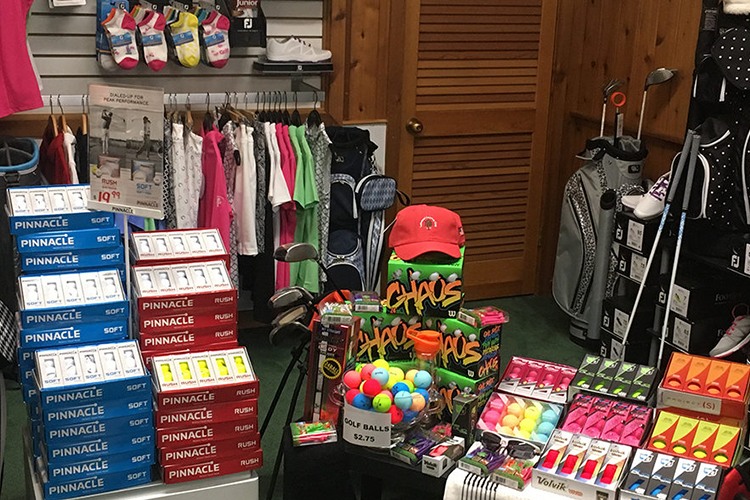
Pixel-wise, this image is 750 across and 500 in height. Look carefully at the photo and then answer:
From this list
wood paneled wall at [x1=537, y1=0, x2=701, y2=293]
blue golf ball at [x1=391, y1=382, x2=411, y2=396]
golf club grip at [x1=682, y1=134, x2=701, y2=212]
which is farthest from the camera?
wood paneled wall at [x1=537, y1=0, x2=701, y2=293]

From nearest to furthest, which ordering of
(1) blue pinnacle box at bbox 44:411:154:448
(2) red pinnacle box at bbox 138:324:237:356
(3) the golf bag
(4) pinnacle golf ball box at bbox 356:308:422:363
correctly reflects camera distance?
(1) blue pinnacle box at bbox 44:411:154:448 < (2) red pinnacle box at bbox 138:324:237:356 < (4) pinnacle golf ball box at bbox 356:308:422:363 < (3) the golf bag

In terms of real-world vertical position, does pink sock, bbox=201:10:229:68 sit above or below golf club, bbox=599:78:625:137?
above

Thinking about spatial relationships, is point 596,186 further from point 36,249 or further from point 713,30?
point 36,249

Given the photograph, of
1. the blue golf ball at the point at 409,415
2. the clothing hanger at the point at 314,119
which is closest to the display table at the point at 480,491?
the blue golf ball at the point at 409,415

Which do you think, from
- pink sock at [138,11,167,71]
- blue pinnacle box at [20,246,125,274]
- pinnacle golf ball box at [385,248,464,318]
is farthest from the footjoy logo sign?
pink sock at [138,11,167,71]

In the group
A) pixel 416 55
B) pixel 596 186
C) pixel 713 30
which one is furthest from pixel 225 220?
pixel 713 30

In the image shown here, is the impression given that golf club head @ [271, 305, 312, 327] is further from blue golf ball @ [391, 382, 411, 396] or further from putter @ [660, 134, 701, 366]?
putter @ [660, 134, 701, 366]

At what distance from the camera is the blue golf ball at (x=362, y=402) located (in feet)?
8.50

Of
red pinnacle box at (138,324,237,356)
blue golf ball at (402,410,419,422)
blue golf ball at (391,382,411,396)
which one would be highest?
red pinnacle box at (138,324,237,356)

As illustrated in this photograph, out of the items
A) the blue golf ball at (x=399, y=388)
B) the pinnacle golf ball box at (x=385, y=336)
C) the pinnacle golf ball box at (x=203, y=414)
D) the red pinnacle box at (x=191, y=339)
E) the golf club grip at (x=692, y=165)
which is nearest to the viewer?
the pinnacle golf ball box at (x=203, y=414)

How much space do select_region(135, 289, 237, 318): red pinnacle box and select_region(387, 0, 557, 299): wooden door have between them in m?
2.50

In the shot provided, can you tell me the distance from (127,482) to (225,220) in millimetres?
1965

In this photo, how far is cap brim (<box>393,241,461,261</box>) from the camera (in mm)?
3027

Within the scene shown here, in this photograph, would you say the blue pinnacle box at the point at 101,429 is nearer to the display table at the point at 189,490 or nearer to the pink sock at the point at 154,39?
the display table at the point at 189,490
